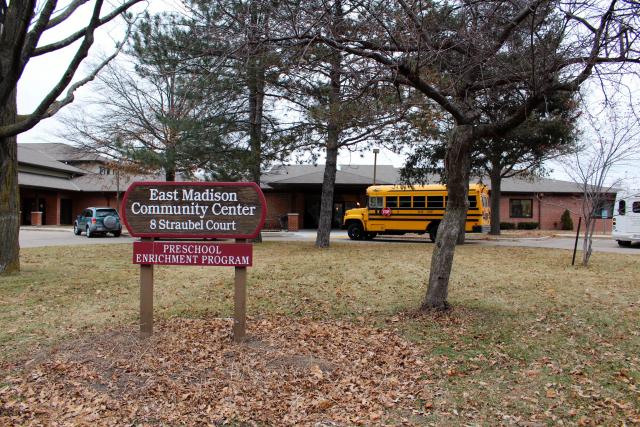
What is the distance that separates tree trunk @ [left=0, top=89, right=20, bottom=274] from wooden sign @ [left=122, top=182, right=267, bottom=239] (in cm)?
571

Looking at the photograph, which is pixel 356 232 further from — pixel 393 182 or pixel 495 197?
pixel 393 182

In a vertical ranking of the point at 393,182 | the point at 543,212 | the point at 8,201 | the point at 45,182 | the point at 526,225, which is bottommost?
the point at 526,225

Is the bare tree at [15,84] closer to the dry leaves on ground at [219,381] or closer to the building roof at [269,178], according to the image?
the dry leaves on ground at [219,381]

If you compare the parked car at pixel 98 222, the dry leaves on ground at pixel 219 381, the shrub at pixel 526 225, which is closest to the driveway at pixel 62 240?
the parked car at pixel 98 222

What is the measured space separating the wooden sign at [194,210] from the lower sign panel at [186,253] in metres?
0.12

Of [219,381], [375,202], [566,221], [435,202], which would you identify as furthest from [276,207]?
[219,381]

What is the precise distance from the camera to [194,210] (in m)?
5.77

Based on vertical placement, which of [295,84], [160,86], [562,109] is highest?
[160,86]

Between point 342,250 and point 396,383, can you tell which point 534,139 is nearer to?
point 342,250

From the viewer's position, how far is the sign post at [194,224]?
18.7ft

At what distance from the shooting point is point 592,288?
30.5ft

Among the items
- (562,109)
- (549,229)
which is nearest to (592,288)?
(562,109)

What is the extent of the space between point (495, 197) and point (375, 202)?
27.6 feet

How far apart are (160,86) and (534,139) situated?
1904cm
